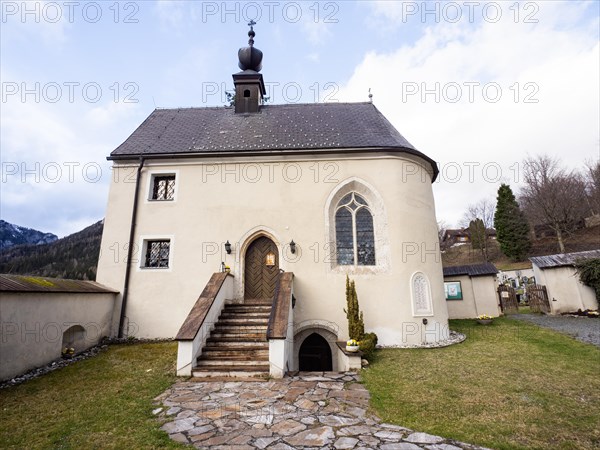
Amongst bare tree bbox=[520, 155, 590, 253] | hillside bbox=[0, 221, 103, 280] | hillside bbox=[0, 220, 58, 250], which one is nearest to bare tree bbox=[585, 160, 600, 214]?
bare tree bbox=[520, 155, 590, 253]

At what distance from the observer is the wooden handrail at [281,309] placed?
6.80m

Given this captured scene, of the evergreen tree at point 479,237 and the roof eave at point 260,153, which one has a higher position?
the evergreen tree at point 479,237

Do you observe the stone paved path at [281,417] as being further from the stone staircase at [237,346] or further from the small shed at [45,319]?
the small shed at [45,319]

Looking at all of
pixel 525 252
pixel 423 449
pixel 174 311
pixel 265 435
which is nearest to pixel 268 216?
pixel 174 311

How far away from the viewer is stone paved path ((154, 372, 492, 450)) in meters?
3.78

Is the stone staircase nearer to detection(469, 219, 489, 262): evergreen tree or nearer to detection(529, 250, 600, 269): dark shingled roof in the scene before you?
detection(529, 250, 600, 269): dark shingled roof

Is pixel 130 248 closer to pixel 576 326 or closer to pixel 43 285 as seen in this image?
pixel 43 285

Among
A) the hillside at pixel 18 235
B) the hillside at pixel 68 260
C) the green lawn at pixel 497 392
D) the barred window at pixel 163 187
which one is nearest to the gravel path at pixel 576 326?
the green lawn at pixel 497 392

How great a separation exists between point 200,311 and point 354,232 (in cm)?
566

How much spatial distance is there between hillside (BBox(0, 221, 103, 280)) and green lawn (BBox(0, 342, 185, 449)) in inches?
1307

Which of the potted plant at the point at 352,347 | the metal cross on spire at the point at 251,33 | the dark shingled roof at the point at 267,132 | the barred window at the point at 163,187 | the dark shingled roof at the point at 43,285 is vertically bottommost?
the potted plant at the point at 352,347

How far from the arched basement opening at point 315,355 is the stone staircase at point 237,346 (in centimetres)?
205

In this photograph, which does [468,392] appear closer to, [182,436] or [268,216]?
[182,436]

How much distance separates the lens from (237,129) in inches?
500
